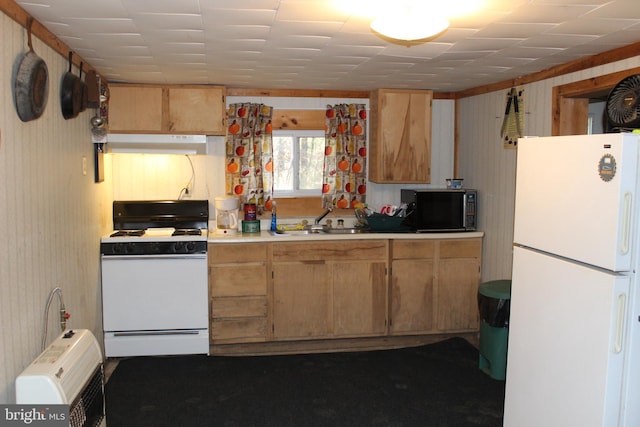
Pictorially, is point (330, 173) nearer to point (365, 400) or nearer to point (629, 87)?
point (365, 400)

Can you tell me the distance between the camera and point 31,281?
257cm

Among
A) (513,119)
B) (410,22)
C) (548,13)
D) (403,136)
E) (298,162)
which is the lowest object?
(298,162)

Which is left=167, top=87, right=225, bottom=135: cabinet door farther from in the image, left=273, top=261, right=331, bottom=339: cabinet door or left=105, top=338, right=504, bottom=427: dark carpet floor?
left=105, top=338, right=504, bottom=427: dark carpet floor

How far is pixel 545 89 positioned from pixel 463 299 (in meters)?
1.81

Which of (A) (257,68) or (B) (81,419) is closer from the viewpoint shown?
(B) (81,419)

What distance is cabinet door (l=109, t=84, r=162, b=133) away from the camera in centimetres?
433

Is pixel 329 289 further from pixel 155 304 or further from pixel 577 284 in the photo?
pixel 577 284

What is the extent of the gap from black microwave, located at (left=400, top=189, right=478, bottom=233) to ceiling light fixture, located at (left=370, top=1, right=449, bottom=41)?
2387mm

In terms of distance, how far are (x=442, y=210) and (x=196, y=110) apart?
2191 millimetres

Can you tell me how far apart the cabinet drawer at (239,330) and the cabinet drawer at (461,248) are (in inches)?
62.5

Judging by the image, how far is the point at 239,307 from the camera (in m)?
4.35

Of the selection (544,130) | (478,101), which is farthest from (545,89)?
(478,101)

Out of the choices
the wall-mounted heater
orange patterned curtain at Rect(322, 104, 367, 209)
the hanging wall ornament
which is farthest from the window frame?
the wall-mounted heater

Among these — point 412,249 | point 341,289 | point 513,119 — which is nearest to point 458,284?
point 412,249
